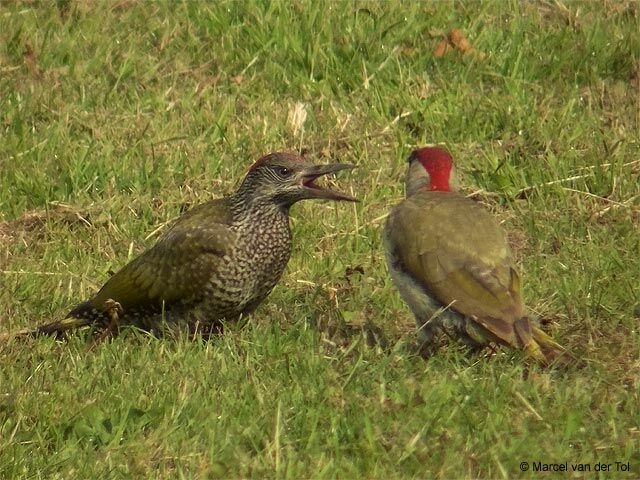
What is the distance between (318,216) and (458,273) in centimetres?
191

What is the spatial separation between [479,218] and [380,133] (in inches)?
91.9

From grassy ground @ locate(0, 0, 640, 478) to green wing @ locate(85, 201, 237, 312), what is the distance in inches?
10.6

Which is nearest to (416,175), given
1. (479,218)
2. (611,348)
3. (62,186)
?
(479,218)

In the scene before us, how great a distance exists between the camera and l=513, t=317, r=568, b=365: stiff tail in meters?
6.38

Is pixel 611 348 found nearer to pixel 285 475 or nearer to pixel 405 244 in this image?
pixel 405 244

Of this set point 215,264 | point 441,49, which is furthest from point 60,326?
point 441,49

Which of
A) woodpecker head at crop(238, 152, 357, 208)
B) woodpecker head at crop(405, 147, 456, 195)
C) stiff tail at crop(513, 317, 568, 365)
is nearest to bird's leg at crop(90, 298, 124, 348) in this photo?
woodpecker head at crop(238, 152, 357, 208)

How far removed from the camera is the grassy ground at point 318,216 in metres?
5.78

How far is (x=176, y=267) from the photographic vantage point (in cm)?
733

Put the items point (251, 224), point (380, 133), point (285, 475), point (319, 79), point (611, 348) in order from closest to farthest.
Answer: point (285, 475) → point (611, 348) → point (251, 224) → point (380, 133) → point (319, 79)

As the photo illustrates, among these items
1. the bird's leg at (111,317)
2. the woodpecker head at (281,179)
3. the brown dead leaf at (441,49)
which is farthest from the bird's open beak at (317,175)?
the brown dead leaf at (441,49)

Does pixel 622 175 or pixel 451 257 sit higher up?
pixel 451 257

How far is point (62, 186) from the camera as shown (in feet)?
28.8

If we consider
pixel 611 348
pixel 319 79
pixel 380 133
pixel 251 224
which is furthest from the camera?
pixel 319 79
